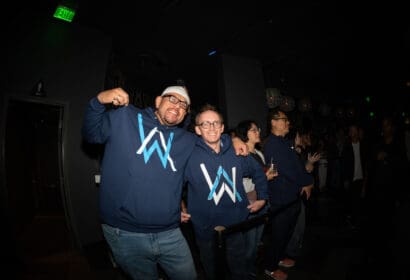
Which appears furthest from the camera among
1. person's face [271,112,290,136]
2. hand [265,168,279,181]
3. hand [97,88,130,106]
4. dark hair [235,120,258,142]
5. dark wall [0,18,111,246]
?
dark wall [0,18,111,246]

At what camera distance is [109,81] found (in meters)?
5.41

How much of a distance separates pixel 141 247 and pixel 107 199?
15.3 inches

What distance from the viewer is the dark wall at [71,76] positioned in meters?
3.55

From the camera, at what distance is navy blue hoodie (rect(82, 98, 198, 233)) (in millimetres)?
1475

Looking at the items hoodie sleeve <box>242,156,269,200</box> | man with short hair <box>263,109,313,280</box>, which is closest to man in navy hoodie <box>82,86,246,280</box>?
hoodie sleeve <box>242,156,269,200</box>

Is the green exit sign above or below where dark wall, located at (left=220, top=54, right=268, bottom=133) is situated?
above

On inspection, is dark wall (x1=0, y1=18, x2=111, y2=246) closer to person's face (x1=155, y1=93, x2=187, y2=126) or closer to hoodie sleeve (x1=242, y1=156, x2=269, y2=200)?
person's face (x1=155, y1=93, x2=187, y2=126)

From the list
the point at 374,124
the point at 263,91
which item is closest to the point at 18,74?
the point at 263,91

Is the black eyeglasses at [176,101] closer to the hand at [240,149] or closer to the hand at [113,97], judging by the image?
the hand at [113,97]

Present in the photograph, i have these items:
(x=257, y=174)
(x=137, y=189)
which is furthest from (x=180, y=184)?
(x=257, y=174)

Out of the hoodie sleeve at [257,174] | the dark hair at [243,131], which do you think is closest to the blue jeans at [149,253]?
the hoodie sleeve at [257,174]

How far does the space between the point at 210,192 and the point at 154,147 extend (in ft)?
2.03

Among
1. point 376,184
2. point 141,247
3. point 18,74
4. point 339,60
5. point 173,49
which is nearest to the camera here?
point 141,247

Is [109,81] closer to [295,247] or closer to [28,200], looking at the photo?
[28,200]
